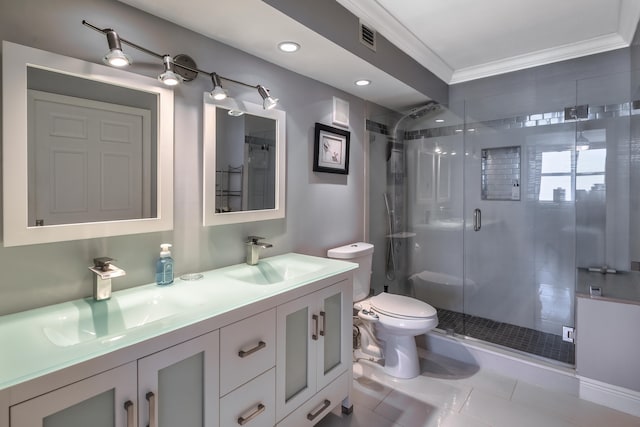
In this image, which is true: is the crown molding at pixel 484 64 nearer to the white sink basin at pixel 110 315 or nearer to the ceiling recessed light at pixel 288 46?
the ceiling recessed light at pixel 288 46

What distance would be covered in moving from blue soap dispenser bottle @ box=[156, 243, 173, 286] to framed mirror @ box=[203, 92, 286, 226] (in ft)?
0.82

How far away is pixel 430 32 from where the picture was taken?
7.29 feet

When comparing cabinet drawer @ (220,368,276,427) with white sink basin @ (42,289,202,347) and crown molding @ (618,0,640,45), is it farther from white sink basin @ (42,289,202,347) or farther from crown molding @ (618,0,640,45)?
crown molding @ (618,0,640,45)

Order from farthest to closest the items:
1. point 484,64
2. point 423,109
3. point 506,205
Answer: point 423,109
point 506,205
point 484,64

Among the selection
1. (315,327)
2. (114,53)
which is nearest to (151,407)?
(315,327)

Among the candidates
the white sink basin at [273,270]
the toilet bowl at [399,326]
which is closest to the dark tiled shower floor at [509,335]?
the toilet bowl at [399,326]

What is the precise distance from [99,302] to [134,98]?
2.76ft

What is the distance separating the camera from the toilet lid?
2.17 metres

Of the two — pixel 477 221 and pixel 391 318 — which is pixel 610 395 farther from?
pixel 477 221

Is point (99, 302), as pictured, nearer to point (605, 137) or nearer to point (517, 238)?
point (517, 238)

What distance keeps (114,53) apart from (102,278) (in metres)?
0.83

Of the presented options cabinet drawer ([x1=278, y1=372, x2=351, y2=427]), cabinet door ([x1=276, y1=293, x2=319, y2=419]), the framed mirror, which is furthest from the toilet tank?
cabinet door ([x1=276, y1=293, x2=319, y2=419])

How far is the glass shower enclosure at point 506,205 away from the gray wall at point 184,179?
2.46ft

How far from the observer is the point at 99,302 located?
4.20ft
